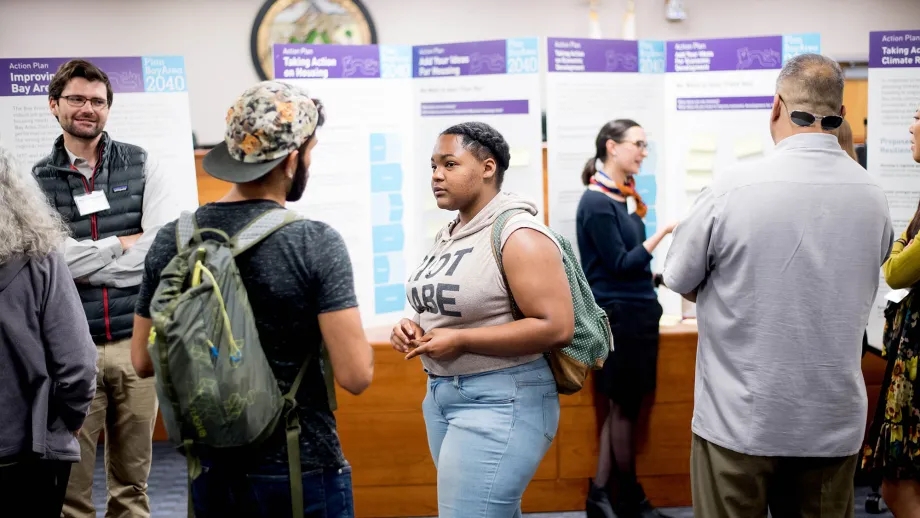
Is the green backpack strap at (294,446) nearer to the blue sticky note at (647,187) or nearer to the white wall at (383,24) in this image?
the blue sticky note at (647,187)

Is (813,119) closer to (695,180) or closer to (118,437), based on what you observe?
(695,180)

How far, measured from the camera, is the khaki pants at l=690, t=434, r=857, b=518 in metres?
1.97

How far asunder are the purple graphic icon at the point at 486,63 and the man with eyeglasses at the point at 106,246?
4.67 feet

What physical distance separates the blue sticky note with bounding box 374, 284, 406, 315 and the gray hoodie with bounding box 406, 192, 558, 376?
66.6 inches

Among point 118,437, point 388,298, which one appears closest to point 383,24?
point 388,298

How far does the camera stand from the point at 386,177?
3.80 meters

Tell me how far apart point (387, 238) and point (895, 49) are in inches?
90.3

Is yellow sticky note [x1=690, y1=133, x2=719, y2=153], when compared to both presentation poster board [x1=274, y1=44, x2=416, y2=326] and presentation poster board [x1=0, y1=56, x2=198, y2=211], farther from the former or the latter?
presentation poster board [x1=0, y1=56, x2=198, y2=211]

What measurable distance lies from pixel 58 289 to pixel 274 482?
799mm

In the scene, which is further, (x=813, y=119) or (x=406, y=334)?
(x=406, y=334)

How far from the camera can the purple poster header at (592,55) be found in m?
3.77

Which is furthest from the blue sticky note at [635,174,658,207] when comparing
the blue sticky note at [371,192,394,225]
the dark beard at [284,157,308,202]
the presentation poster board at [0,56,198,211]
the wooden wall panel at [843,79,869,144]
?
the wooden wall panel at [843,79,869,144]

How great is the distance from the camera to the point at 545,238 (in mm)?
2012

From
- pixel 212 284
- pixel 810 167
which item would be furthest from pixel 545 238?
pixel 212 284
